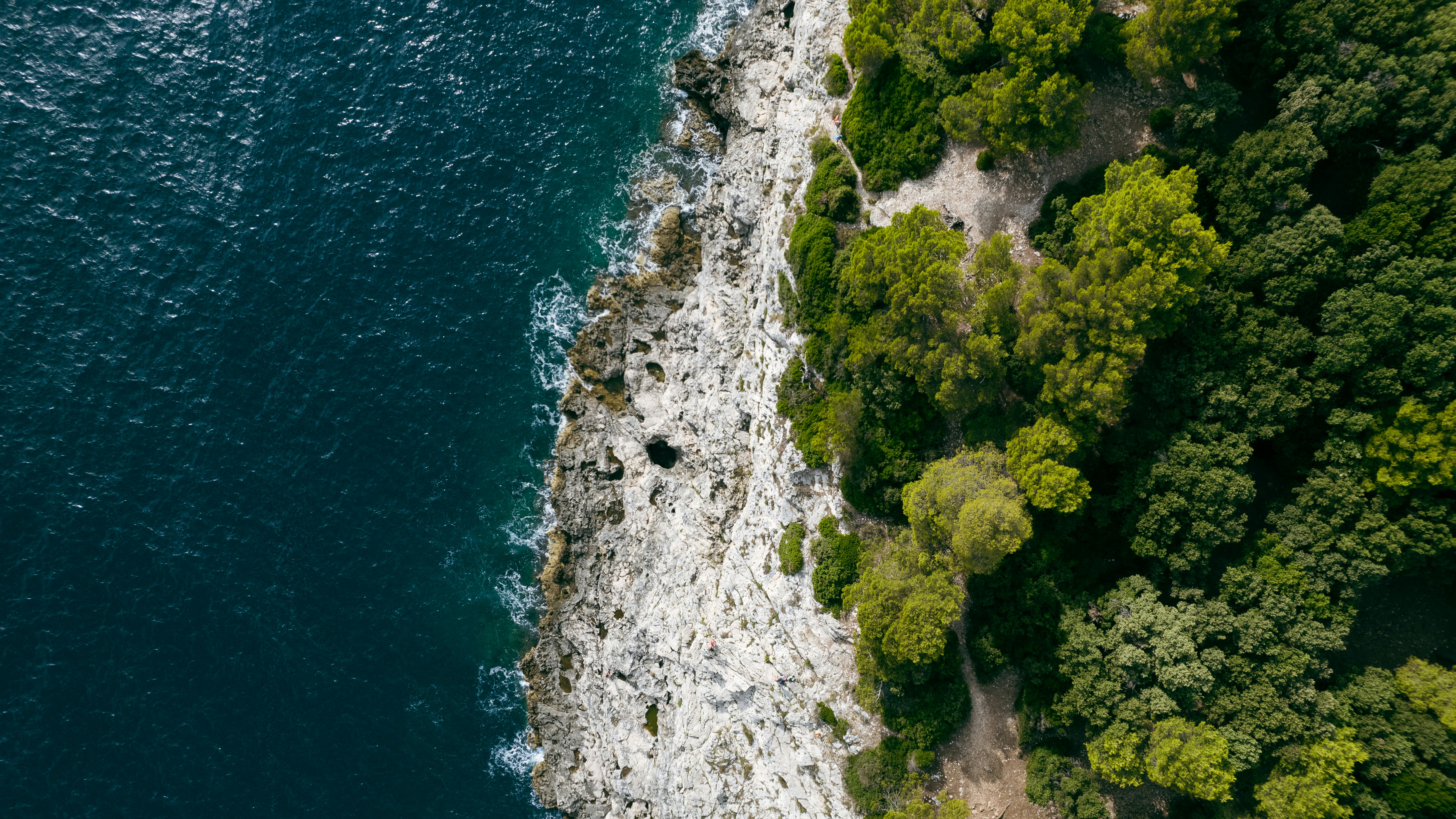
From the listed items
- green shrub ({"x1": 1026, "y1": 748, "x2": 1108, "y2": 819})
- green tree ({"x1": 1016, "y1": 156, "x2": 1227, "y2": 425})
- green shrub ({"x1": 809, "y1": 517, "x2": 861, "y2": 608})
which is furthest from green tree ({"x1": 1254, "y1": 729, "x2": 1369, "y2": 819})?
green shrub ({"x1": 809, "y1": 517, "x2": 861, "y2": 608})

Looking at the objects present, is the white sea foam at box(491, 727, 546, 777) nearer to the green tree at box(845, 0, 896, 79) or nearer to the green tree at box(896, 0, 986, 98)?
the green tree at box(845, 0, 896, 79)

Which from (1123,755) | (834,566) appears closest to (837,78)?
(834,566)

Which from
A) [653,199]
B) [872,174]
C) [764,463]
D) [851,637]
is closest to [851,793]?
[851,637]

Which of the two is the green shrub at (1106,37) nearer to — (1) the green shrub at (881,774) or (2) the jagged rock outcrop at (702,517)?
(2) the jagged rock outcrop at (702,517)

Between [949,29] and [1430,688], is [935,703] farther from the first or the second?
[949,29]

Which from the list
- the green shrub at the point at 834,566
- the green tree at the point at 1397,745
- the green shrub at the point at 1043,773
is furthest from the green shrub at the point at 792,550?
the green tree at the point at 1397,745

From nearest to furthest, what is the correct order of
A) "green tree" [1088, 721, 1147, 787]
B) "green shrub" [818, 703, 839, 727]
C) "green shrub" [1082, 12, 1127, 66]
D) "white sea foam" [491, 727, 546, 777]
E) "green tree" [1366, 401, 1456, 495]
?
"green tree" [1366, 401, 1456, 495], "green tree" [1088, 721, 1147, 787], "green shrub" [1082, 12, 1127, 66], "green shrub" [818, 703, 839, 727], "white sea foam" [491, 727, 546, 777]
